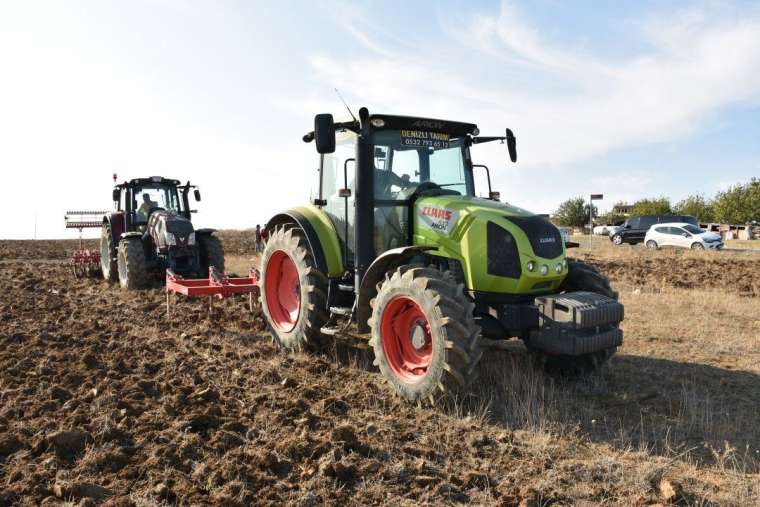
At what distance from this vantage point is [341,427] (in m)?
4.19

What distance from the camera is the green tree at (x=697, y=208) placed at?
59188 mm

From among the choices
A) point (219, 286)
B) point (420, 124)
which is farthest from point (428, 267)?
point (219, 286)

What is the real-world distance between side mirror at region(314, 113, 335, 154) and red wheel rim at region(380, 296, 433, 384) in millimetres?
1457

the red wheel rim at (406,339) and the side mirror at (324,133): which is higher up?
the side mirror at (324,133)

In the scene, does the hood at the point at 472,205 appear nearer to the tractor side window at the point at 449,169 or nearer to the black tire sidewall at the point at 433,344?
the tractor side window at the point at 449,169

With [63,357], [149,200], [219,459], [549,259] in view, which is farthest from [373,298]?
[149,200]

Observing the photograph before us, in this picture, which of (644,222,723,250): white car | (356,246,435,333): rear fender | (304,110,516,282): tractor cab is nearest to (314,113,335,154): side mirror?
(304,110,516,282): tractor cab

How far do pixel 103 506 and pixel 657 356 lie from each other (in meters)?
6.03

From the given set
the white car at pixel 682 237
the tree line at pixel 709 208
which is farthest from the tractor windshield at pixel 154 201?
the tree line at pixel 709 208

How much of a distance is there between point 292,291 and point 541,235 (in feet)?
10.7

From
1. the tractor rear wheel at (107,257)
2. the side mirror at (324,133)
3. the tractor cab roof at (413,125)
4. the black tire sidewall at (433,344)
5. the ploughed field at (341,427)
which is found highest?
the tractor cab roof at (413,125)

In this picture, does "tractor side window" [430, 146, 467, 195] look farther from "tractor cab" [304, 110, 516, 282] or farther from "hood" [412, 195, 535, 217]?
"hood" [412, 195, 535, 217]

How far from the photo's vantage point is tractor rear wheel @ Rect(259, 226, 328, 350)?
20.4 ft

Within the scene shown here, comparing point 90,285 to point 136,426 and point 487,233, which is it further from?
point 487,233
